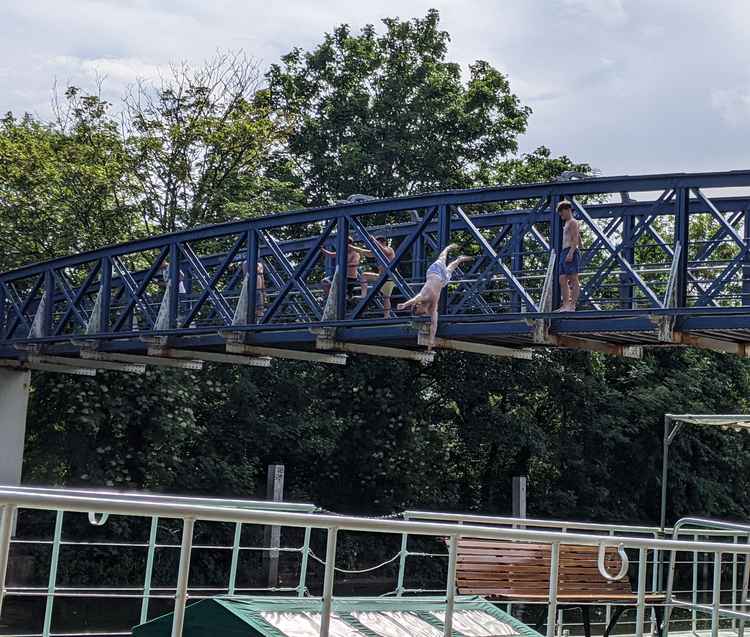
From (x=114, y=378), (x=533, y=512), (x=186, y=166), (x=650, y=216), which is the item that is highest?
(x=186, y=166)

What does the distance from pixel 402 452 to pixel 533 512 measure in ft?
16.8

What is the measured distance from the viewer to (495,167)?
39.9 metres

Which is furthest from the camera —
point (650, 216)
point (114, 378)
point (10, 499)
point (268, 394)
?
point (268, 394)

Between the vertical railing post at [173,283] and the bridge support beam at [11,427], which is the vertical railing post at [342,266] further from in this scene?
the bridge support beam at [11,427]

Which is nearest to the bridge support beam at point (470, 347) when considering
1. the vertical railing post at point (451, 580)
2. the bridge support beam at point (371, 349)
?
the bridge support beam at point (371, 349)

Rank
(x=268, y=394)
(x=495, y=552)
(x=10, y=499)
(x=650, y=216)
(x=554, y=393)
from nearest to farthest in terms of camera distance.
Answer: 1. (x=10, y=499)
2. (x=495, y=552)
3. (x=650, y=216)
4. (x=268, y=394)
5. (x=554, y=393)

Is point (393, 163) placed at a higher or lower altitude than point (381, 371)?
higher

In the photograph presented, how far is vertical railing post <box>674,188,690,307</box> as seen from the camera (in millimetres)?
16781

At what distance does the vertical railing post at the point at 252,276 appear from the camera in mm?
22625

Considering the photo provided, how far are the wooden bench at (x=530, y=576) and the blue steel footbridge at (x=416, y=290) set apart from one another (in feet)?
17.4

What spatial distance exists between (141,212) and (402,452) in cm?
1082

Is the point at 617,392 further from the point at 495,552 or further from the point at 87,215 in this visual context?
the point at 495,552

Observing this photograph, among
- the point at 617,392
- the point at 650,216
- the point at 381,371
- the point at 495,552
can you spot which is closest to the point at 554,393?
the point at 617,392

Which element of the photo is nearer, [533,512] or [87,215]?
[87,215]
